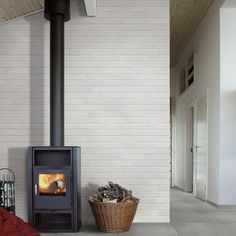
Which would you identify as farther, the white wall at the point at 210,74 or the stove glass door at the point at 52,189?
the white wall at the point at 210,74

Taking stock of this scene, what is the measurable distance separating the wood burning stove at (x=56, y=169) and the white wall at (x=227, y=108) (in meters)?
2.43

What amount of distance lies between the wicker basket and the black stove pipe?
0.82 metres

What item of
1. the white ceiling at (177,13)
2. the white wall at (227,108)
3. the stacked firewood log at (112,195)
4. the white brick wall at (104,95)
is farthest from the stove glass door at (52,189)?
the white wall at (227,108)

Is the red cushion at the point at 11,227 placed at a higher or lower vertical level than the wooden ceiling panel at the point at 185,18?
lower

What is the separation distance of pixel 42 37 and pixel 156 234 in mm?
2595

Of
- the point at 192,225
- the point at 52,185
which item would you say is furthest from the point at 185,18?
the point at 52,185

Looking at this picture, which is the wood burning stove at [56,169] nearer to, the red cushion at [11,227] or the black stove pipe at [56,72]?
the black stove pipe at [56,72]

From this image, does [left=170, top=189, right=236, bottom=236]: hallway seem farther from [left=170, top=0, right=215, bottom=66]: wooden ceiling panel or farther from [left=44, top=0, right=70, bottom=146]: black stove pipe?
[left=170, top=0, right=215, bottom=66]: wooden ceiling panel

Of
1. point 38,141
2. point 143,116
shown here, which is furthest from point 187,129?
point 38,141

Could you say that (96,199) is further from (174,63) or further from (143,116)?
(174,63)

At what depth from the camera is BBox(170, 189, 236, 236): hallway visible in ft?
13.0

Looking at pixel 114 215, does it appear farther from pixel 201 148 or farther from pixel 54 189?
pixel 201 148

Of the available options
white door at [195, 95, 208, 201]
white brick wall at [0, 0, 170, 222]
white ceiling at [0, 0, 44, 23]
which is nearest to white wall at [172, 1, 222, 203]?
white door at [195, 95, 208, 201]

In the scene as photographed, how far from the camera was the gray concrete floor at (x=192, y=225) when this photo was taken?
3.86 meters
